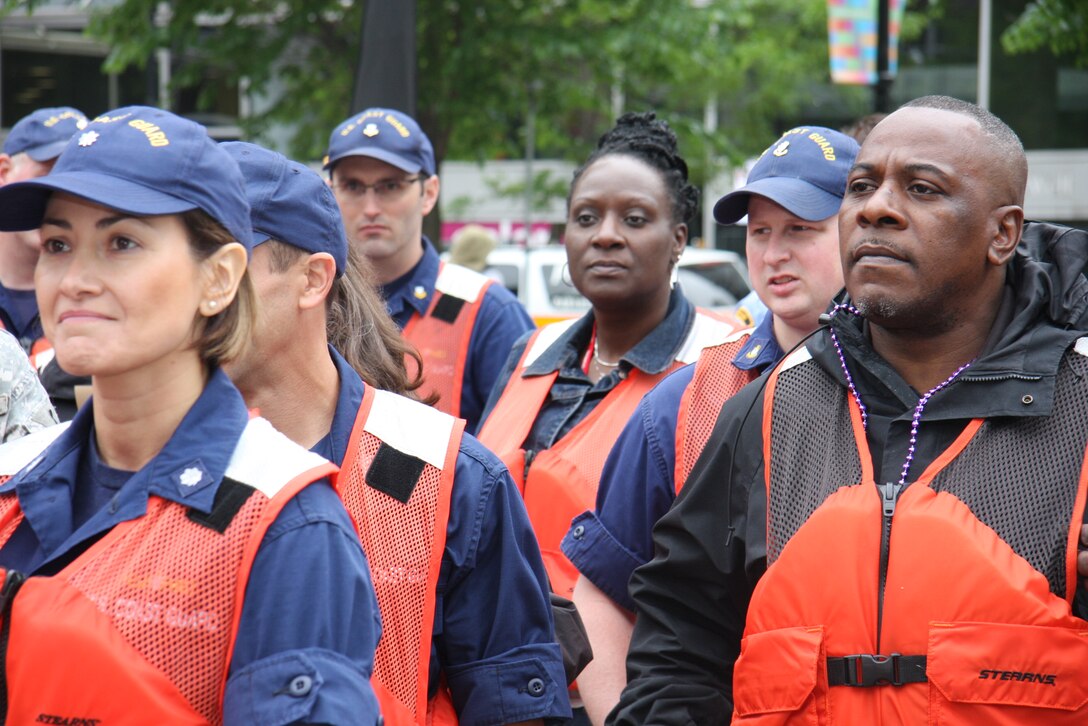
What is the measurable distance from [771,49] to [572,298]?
8.04m

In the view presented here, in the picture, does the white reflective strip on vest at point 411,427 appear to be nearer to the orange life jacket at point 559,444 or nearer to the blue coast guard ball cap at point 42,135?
the orange life jacket at point 559,444

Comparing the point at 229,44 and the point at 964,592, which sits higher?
the point at 229,44

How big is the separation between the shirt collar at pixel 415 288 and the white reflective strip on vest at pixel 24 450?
9.76 feet

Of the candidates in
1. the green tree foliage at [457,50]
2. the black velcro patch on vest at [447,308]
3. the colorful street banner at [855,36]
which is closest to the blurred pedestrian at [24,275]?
the black velcro patch on vest at [447,308]

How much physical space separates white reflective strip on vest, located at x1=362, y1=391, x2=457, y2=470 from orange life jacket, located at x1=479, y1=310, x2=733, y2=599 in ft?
3.32

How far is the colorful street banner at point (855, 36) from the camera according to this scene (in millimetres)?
10938

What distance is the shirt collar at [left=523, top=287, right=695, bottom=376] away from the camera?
4.43 m

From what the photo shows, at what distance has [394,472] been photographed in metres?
2.92

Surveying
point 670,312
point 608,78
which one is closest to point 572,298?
point 608,78

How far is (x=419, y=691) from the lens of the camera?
284cm

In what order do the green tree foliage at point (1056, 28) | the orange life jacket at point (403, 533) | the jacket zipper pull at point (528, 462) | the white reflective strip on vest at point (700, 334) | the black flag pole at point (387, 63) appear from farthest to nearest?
the green tree foliage at point (1056, 28) < the black flag pole at point (387, 63) < the white reflective strip on vest at point (700, 334) < the jacket zipper pull at point (528, 462) < the orange life jacket at point (403, 533)

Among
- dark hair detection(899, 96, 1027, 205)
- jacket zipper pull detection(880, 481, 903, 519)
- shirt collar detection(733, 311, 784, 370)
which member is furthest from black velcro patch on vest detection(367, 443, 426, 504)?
dark hair detection(899, 96, 1027, 205)

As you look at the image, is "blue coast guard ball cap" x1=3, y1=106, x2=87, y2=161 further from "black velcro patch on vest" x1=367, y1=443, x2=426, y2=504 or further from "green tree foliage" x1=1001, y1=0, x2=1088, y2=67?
"green tree foliage" x1=1001, y1=0, x2=1088, y2=67

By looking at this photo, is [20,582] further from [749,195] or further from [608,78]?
[608,78]
